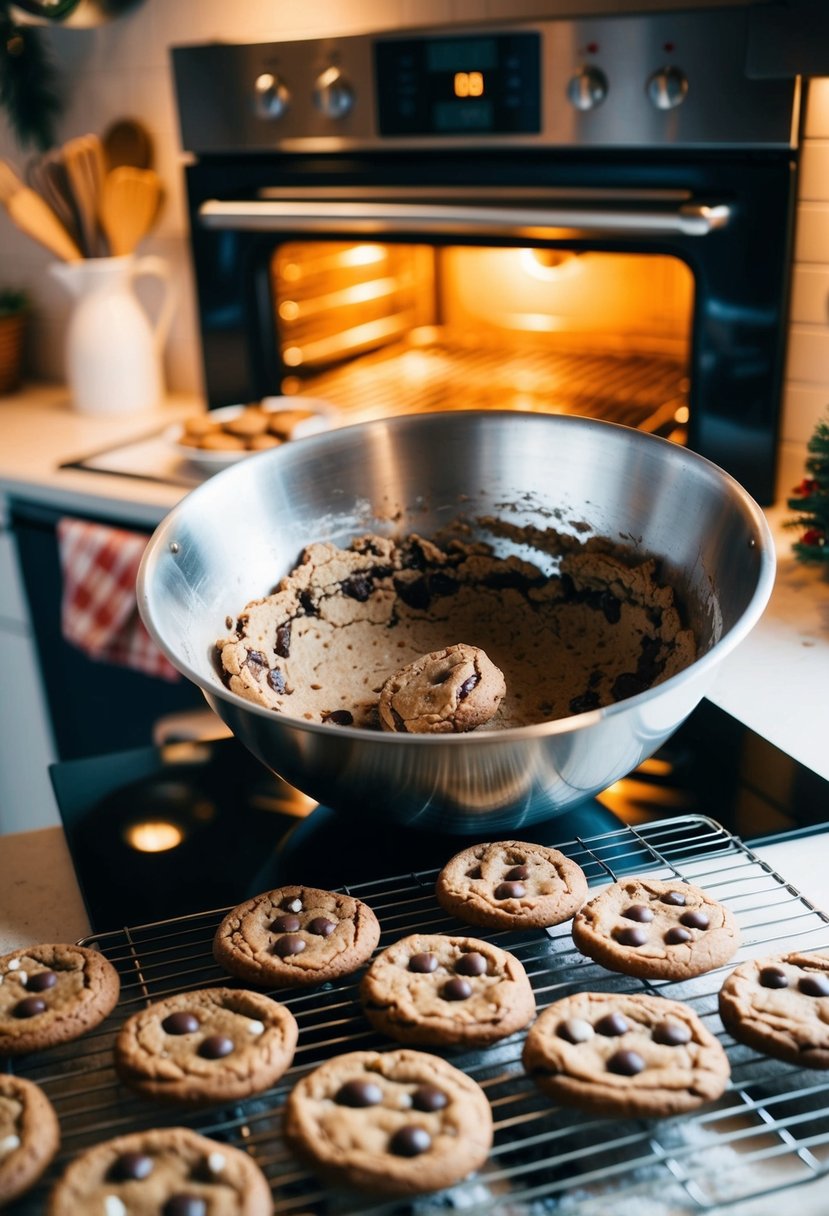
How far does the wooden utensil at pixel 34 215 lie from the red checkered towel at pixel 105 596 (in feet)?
1.57

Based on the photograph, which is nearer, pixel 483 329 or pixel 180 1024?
pixel 180 1024

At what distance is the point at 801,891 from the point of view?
2.40 feet

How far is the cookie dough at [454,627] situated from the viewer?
865 millimetres

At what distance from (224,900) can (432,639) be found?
30 centimetres

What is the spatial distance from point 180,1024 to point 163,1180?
0.31 feet

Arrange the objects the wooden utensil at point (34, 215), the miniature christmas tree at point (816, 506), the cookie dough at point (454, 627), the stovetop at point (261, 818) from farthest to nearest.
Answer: the wooden utensil at point (34, 215), the miniature christmas tree at point (816, 506), the cookie dough at point (454, 627), the stovetop at point (261, 818)

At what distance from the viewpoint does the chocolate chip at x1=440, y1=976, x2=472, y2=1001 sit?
1.99ft

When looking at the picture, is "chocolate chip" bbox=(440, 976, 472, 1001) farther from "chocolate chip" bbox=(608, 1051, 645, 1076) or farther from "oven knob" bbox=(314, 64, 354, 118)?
"oven knob" bbox=(314, 64, 354, 118)

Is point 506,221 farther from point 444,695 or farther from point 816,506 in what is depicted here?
point 444,695

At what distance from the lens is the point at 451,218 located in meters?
1.40

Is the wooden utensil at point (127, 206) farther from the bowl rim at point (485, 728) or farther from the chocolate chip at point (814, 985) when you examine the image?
the chocolate chip at point (814, 985)

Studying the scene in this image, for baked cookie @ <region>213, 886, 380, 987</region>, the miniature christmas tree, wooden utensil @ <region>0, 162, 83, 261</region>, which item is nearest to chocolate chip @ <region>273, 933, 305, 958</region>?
baked cookie @ <region>213, 886, 380, 987</region>

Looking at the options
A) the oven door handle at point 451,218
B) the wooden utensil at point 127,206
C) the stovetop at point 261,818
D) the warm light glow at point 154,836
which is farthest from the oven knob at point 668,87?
the warm light glow at point 154,836

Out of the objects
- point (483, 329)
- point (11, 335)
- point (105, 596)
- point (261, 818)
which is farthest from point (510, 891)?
point (11, 335)
